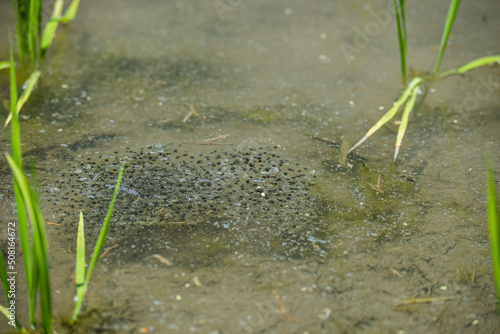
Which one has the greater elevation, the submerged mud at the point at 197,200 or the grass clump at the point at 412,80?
the grass clump at the point at 412,80

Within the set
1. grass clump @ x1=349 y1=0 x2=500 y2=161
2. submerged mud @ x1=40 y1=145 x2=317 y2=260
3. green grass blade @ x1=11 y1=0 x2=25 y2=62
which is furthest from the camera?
green grass blade @ x1=11 y1=0 x2=25 y2=62

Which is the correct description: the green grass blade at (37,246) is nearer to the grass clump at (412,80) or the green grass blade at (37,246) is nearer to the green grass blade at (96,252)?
the green grass blade at (96,252)

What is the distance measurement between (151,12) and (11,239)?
182 centimetres

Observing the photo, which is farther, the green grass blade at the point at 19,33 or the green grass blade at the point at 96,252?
the green grass blade at the point at 19,33

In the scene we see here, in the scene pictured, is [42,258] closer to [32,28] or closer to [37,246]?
[37,246]

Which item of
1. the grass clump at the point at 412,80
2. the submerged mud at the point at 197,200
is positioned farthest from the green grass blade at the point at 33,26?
the grass clump at the point at 412,80

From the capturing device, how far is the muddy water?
1.13m

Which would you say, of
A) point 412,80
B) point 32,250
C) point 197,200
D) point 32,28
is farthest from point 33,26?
point 412,80

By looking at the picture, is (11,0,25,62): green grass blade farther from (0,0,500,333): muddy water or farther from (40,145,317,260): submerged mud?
(40,145,317,260): submerged mud

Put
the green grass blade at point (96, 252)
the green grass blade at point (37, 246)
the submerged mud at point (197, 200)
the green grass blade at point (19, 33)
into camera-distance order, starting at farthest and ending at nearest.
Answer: the green grass blade at point (19, 33) → the submerged mud at point (197, 200) → the green grass blade at point (96, 252) → the green grass blade at point (37, 246)

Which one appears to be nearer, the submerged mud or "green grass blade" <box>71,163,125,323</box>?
"green grass blade" <box>71,163,125,323</box>

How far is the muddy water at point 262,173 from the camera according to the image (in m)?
1.13

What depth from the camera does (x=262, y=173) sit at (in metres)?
1.58

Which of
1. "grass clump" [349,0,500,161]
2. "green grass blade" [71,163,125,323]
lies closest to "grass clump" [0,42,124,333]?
"green grass blade" [71,163,125,323]
